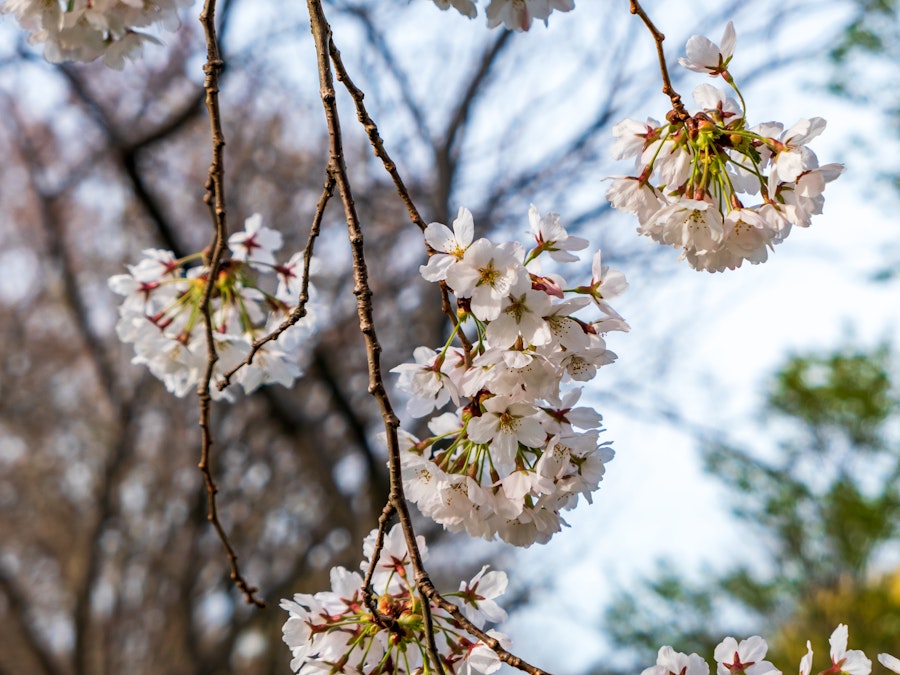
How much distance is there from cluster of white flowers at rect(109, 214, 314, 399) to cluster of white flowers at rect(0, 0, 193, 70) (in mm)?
479

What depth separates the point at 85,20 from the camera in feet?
3.58

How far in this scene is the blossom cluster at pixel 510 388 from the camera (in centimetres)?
100

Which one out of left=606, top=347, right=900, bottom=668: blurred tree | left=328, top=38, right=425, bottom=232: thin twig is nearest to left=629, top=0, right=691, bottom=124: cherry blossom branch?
left=328, top=38, right=425, bottom=232: thin twig

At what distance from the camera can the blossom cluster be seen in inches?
39.6

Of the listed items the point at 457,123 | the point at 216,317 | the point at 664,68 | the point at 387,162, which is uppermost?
the point at 457,123

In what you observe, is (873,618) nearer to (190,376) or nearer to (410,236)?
(410,236)

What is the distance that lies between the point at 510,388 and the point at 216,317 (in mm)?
746

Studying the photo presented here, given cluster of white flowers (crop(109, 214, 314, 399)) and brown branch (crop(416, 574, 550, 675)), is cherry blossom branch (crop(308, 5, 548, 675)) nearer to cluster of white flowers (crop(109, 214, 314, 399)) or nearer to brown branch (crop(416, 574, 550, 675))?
brown branch (crop(416, 574, 550, 675))

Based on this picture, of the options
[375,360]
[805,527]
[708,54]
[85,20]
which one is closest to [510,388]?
[375,360]

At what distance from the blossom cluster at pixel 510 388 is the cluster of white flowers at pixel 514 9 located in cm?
23

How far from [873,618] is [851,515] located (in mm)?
1084

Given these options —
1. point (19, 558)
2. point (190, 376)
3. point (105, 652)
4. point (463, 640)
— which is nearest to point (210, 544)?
point (105, 652)

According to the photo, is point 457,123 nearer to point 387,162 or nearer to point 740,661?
point 387,162

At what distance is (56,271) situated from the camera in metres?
6.63
